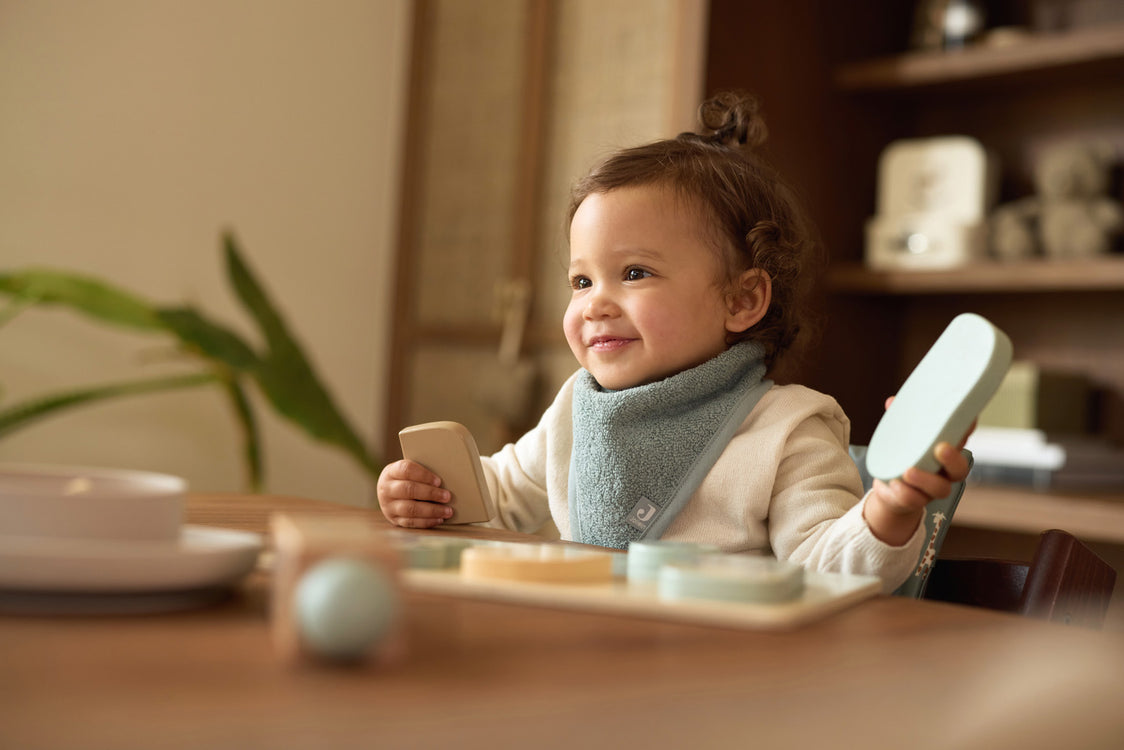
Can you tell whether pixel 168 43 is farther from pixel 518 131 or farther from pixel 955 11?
pixel 955 11

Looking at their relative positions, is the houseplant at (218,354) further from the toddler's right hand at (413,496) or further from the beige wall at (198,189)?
the toddler's right hand at (413,496)

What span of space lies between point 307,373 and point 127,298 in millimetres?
432

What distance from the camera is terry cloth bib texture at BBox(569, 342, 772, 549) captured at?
1.01 meters

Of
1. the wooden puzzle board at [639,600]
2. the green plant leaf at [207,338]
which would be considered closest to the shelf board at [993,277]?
the green plant leaf at [207,338]

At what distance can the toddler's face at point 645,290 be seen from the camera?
3.65 feet

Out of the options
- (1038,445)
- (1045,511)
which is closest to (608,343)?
(1045,511)

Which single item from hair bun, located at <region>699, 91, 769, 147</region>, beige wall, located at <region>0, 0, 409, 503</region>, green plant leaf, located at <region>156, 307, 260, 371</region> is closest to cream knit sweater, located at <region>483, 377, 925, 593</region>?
hair bun, located at <region>699, 91, 769, 147</region>

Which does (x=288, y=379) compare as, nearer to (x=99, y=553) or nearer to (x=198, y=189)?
(x=198, y=189)

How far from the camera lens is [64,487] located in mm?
541

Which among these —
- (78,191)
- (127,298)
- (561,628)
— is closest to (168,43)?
(78,191)

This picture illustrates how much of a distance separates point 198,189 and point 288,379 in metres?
0.64

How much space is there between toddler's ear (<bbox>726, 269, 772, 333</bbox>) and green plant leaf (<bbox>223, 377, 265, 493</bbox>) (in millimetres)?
1580

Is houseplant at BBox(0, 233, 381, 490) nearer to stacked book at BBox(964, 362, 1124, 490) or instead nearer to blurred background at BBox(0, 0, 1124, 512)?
blurred background at BBox(0, 0, 1124, 512)

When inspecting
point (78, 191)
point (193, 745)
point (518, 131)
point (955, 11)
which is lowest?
point (193, 745)
